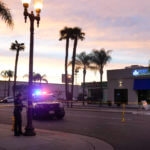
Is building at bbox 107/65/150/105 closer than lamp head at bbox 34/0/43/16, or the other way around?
lamp head at bbox 34/0/43/16

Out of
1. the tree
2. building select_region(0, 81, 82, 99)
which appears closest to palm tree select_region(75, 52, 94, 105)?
the tree

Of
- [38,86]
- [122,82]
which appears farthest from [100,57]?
[38,86]

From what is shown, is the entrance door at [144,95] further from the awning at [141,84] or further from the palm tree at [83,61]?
the palm tree at [83,61]

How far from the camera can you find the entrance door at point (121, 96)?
1676 inches

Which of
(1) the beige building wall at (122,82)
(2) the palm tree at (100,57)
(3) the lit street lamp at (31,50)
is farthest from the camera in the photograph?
(2) the palm tree at (100,57)

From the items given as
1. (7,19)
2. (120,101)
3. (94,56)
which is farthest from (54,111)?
(94,56)

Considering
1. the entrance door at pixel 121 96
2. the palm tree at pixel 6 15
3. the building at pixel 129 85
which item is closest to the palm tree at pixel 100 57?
the building at pixel 129 85

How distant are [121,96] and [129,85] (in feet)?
8.19

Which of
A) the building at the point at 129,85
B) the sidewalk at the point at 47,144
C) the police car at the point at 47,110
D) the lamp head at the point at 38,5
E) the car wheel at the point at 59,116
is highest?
the lamp head at the point at 38,5

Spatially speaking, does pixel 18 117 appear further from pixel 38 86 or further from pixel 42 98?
pixel 38 86

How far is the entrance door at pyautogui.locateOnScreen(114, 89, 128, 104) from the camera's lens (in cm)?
4256

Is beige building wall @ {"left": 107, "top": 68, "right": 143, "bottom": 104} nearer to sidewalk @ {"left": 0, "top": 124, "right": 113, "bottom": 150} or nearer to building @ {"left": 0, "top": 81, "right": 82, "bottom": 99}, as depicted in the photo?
building @ {"left": 0, "top": 81, "right": 82, "bottom": 99}

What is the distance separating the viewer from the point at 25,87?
79688 mm

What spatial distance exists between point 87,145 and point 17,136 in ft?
10.1
